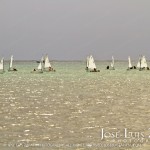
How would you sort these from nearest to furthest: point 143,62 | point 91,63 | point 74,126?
point 74,126, point 91,63, point 143,62

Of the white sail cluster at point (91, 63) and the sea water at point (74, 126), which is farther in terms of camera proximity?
the white sail cluster at point (91, 63)

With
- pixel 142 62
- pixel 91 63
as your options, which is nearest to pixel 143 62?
pixel 142 62

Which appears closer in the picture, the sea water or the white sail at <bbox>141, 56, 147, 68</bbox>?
the sea water

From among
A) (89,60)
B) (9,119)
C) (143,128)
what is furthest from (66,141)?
(89,60)

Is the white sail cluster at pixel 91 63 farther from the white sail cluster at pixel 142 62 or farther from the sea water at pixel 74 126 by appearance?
the sea water at pixel 74 126

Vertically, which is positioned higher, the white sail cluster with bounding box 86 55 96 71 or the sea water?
the white sail cluster with bounding box 86 55 96 71

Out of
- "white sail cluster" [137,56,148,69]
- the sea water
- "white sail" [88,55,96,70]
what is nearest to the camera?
the sea water

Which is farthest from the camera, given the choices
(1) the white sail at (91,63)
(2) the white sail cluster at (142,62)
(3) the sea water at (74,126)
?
(2) the white sail cluster at (142,62)

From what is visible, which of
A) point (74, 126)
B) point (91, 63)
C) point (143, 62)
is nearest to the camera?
point (74, 126)

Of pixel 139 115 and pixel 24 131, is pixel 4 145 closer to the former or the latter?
pixel 24 131

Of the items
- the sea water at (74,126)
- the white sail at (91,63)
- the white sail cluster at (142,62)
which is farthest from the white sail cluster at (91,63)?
the sea water at (74,126)

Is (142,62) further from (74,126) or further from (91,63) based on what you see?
(74,126)

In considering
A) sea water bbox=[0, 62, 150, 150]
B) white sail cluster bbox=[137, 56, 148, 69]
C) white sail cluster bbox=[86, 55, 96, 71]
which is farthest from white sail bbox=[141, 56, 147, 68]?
sea water bbox=[0, 62, 150, 150]

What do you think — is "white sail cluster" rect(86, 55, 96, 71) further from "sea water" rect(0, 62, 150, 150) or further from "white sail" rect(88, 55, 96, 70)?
"sea water" rect(0, 62, 150, 150)
